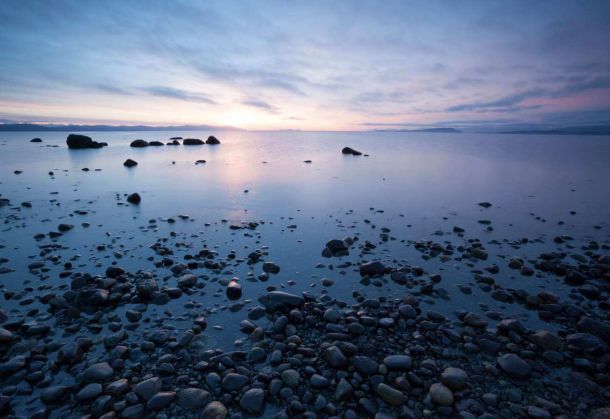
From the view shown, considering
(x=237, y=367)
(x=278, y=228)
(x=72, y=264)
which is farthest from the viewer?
(x=278, y=228)

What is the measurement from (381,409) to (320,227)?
10.0 metres

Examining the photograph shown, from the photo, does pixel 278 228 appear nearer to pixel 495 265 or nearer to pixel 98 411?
pixel 495 265

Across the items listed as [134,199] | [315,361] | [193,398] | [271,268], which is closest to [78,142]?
[134,199]

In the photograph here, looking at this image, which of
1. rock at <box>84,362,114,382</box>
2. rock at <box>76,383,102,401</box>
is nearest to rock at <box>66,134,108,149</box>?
rock at <box>84,362,114,382</box>

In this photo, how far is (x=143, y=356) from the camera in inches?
237

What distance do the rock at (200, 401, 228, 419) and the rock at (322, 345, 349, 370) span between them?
6.72 ft

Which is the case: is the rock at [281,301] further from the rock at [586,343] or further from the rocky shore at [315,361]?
the rock at [586,343]

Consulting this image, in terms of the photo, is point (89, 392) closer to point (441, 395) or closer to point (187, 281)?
point (187, 281)

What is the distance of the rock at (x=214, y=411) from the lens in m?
4.74

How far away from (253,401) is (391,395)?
2321mm

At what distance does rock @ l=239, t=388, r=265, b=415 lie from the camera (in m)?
4.87

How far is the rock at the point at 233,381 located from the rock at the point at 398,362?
8.78ft

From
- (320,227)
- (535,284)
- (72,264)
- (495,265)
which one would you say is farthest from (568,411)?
(72,264)

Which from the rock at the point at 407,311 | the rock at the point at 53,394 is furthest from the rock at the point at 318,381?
the rock at the point at 53,394
